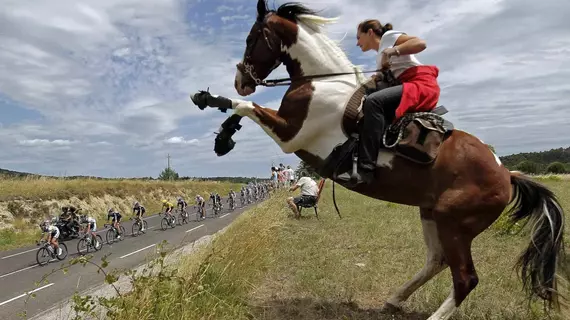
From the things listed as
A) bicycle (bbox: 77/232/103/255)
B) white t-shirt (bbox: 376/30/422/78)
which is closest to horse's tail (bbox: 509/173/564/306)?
white t-shirt (bbox: 376/30/422/78)

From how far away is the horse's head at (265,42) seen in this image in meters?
4.78

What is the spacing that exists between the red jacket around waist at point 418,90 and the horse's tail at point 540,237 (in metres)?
1.30

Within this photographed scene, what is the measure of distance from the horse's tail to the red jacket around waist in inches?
51.1

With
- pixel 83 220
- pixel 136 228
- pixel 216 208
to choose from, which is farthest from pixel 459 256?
pixel 216 208

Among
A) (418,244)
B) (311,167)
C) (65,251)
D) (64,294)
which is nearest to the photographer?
(311,167)

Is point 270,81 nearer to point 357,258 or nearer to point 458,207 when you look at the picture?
point 458,207

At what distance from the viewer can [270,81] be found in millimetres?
4957

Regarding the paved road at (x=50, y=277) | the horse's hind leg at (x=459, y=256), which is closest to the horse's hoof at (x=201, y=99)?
the horse's hind leg at (x=459, y=256)

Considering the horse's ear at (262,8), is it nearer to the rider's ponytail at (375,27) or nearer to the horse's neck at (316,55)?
the horse's neck at (316,55)

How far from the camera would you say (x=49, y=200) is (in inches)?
1353

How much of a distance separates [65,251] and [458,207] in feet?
65.7

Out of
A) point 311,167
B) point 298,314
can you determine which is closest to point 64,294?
point 298,314

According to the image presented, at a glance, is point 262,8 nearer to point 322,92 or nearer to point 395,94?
point 322,92

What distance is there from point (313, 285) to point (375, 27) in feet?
10.7
